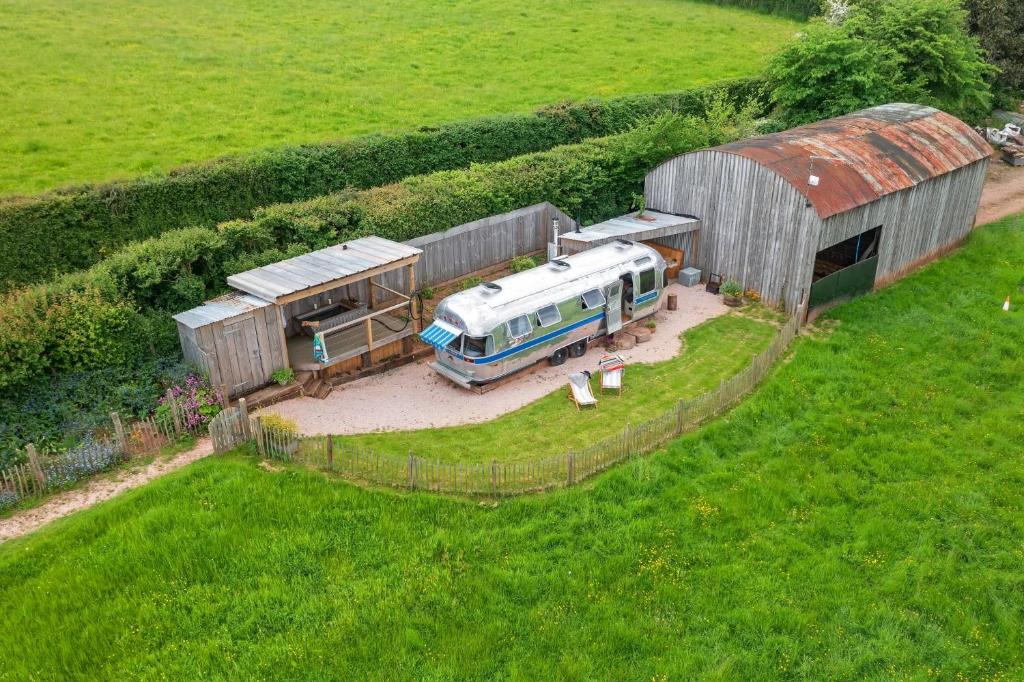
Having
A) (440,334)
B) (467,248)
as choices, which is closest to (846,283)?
(467,248)

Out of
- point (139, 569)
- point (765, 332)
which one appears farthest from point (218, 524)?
point (765, 332)

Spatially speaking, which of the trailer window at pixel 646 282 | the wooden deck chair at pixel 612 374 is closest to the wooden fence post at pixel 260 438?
the wooden deck chair at pixel 612 374

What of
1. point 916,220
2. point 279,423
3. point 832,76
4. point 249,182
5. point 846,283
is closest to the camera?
point 279,423

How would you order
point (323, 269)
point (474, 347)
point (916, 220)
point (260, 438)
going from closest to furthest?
point (260, 438), point (474, 347), point (323, 269), point (916, 220)

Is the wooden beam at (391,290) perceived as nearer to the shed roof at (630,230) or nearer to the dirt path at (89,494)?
the shed roof at (630,230)

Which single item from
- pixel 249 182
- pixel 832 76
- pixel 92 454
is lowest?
pixel 92 454

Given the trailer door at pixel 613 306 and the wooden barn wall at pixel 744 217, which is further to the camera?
the wooden barn wall at pixel 744 217

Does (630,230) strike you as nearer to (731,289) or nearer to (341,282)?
(731,289)

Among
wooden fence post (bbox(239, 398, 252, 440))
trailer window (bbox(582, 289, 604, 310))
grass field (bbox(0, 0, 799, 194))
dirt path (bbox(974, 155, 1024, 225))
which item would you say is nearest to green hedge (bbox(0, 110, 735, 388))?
wooden fence post (bbox(239, 398, 252, 440))
